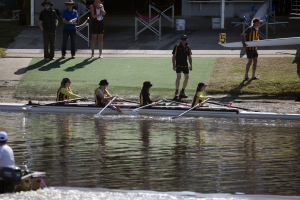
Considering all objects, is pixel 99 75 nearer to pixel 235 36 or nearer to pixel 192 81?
pixel 192 81

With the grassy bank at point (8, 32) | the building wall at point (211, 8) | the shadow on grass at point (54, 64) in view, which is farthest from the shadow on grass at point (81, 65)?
the building wall at point (211, 8)

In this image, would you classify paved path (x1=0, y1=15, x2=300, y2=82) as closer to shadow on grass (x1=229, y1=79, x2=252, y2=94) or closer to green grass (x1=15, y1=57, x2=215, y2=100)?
green grass (x1=15, y1=57, x2=215, y2=100)

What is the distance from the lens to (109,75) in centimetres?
1405

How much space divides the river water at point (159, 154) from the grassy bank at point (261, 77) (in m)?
2.81

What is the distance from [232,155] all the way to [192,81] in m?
6.80

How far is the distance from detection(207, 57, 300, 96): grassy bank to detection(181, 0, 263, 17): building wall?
8465mm

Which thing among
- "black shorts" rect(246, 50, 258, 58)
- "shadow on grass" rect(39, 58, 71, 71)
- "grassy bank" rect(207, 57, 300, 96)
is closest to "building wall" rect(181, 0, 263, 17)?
"grassy bank" rect(207, 57, 300, 96)

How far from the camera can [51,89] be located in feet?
42.9

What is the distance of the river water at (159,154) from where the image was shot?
18.1ft

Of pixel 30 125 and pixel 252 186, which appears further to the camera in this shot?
pixel 30 125

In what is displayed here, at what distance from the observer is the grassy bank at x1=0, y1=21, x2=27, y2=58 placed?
17423 millimetres

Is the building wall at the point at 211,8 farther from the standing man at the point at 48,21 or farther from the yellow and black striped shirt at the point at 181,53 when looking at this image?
the yellow and black striped shirt at the point at 181,53

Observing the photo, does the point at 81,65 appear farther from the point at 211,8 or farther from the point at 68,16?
the point at 211,8

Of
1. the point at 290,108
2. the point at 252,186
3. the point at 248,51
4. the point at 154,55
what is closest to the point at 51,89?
the point at 154,55
